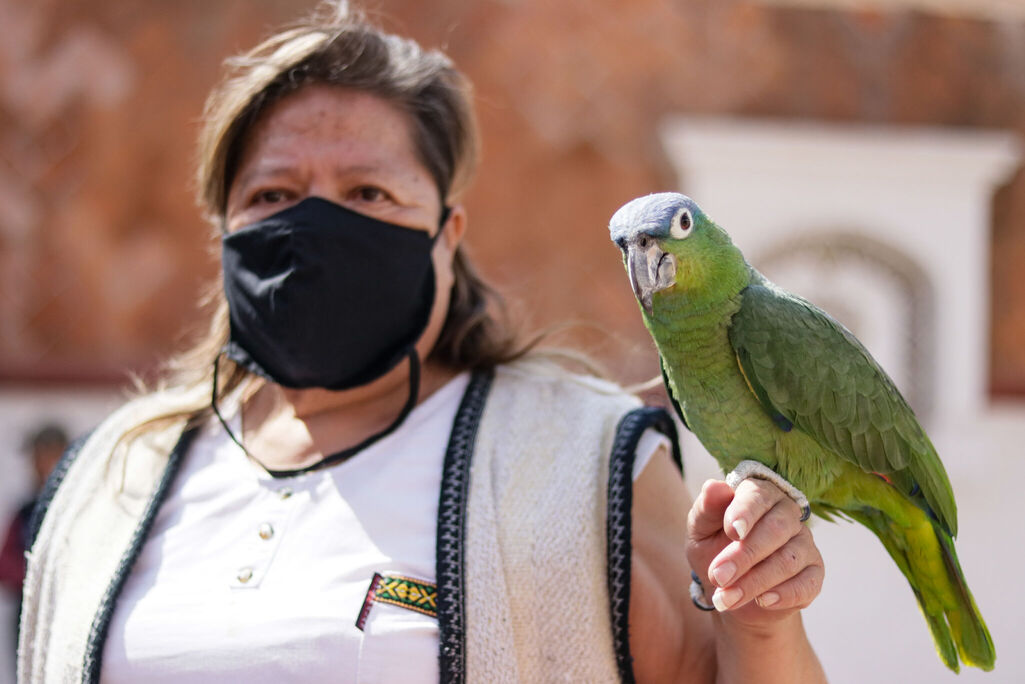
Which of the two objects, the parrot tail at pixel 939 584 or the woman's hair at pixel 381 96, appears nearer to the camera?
the parrot tail at pixel 939 584

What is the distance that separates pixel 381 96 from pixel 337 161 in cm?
15

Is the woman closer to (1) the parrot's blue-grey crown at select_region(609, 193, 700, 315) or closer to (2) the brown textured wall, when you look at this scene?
(1) the parrot's blue-grey crown at select_region(609, 193, 700, 315)

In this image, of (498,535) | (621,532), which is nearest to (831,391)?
(621,532)

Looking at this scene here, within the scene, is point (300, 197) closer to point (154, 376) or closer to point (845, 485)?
point (845, 485)

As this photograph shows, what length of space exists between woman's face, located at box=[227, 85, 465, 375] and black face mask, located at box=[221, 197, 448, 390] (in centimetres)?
3

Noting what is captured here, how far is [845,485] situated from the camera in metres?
1.28

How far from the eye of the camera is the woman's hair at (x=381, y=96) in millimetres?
1575

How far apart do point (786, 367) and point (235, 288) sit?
97 cm

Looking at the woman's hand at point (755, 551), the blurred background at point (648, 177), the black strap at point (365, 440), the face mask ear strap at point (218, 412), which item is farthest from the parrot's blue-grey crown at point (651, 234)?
the blurred background at point (648, 177)

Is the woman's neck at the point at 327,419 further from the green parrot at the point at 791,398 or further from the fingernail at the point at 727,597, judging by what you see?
the fingernail at the point at 727,597

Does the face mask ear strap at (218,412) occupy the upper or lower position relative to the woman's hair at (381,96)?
lower

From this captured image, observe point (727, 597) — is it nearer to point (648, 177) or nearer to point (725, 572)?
point (725, 572)

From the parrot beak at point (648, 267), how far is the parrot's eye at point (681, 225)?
1.0 inches

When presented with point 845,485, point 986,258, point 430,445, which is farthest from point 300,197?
point 986,258
